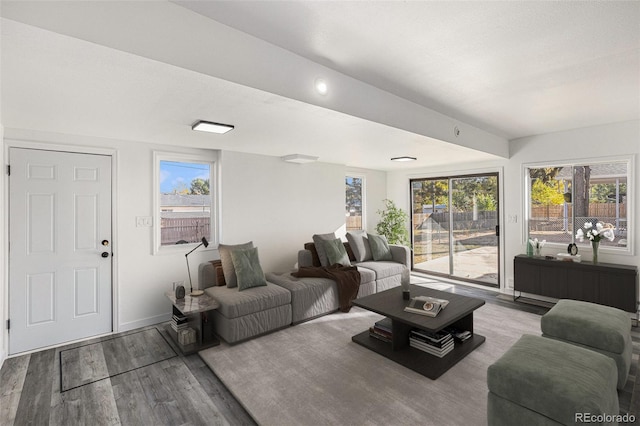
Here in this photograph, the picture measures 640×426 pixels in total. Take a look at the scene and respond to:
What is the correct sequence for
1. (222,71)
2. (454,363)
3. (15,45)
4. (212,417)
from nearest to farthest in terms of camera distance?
(15,45) → (222,71) → (212,417) → (454,363)

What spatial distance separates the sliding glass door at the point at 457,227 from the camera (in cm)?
549

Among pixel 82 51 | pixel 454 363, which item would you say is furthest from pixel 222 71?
pixel 454 363

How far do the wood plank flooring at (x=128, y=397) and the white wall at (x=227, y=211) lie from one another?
2.31ft

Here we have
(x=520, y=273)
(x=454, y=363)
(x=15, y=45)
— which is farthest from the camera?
(x=520, y=273)

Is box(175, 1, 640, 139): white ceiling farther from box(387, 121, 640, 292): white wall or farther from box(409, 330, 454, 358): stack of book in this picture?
box(409, 330, 454, 358): stack of book

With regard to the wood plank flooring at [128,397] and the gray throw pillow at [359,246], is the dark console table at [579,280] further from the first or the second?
the gray throw pillow at [359,246]

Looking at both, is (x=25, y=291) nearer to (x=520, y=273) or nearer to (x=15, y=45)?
(x=15, y=45)

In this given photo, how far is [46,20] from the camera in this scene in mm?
1376

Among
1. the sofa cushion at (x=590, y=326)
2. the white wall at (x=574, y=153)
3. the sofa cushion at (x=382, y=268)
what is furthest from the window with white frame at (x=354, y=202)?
the sofa cushion at (x=590, y=326)

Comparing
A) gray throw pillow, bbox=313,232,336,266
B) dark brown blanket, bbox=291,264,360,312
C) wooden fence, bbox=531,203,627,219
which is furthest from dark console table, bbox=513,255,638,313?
gray throw pillow, bbox=313,232,336,266

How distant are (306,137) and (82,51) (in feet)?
7.29

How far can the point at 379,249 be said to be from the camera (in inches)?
212

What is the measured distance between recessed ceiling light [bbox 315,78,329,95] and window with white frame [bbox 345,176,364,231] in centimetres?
402

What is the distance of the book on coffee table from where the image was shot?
290 centimetres
